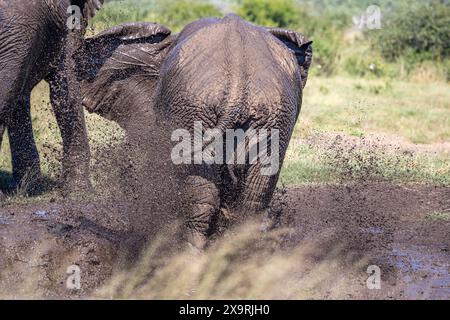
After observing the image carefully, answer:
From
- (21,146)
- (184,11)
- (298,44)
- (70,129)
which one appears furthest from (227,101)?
(184,11)

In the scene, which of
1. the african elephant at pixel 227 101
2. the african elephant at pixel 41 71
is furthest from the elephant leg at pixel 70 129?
the african elephant at pixel 227 101

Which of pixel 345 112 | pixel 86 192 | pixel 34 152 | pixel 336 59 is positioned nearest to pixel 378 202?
pixel 86 192

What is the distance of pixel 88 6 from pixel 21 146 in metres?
1.24

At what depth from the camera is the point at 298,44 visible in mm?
6469

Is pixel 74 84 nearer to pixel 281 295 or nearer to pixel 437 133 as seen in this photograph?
pixel 281 295

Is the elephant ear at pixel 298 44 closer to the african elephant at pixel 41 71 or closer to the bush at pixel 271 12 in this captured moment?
the african elephant at pixel 41 71

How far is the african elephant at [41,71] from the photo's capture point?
777 cm

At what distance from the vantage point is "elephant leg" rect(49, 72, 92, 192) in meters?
8.45

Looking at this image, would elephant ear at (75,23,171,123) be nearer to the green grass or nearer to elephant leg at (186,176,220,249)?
elephant leg at (186,176,220,249)

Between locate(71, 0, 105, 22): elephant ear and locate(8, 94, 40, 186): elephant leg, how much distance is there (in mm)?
835

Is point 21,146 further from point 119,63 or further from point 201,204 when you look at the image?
point 201,204

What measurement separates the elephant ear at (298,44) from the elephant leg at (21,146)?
282 cm

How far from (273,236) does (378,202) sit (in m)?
2.29

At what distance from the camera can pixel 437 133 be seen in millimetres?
11336
